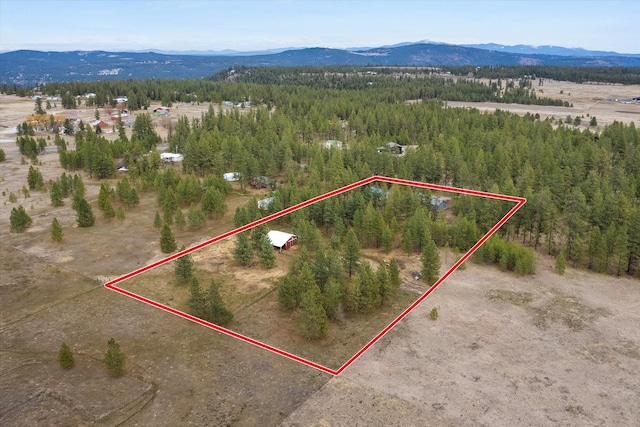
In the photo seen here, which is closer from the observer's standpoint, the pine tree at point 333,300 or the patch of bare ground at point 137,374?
the patch of bare ground at point 137,374

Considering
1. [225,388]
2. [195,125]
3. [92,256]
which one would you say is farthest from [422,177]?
[195,125]

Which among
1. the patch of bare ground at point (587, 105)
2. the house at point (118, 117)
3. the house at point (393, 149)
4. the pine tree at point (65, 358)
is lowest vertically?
the pine tree at point (65, 358)

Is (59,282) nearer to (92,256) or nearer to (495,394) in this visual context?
(92,256)

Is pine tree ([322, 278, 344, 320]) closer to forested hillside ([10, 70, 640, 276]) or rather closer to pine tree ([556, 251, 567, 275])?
forested hillside ([10, 70, 640, 276])

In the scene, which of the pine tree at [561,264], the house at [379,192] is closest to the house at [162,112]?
the house at [379,192]

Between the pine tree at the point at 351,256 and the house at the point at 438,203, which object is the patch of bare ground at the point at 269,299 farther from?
the house at the point at 438,203

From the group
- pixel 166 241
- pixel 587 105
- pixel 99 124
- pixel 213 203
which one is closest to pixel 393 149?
pixel 213 203
